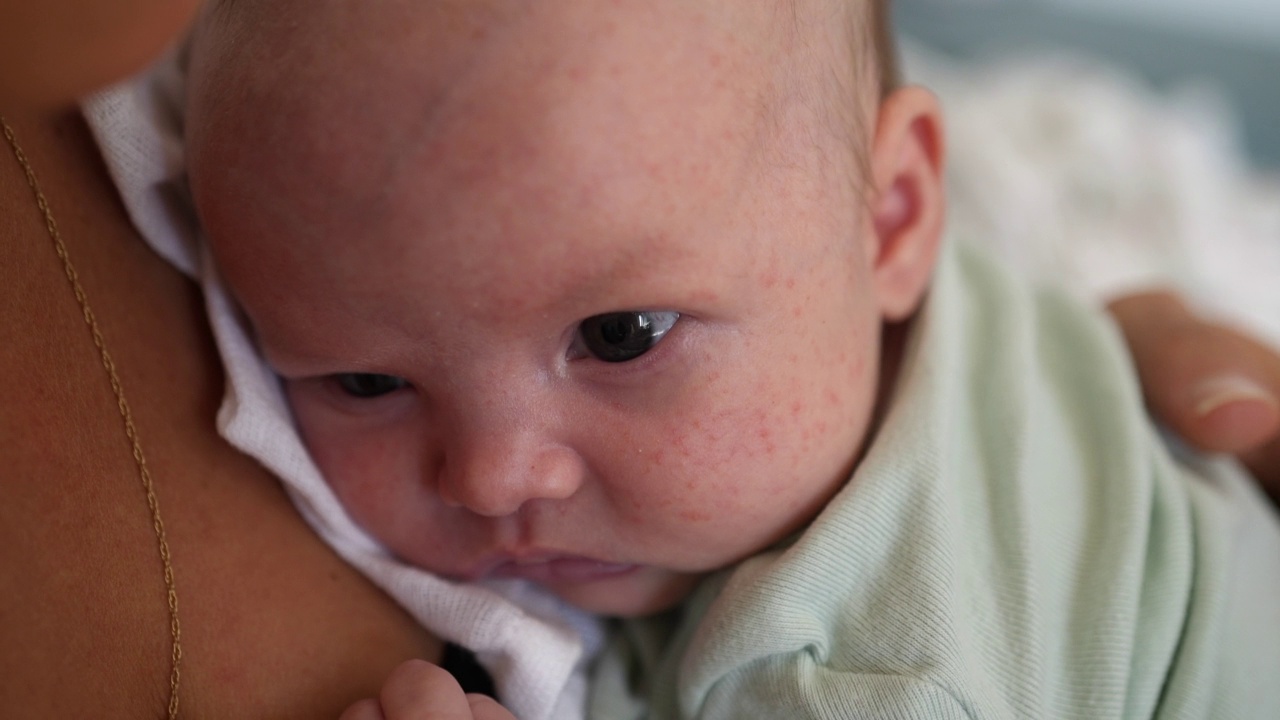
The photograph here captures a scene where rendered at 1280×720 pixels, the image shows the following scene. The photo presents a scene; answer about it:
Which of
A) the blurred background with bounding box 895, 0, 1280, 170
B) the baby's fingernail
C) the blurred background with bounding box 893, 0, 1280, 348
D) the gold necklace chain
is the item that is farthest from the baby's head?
the blurred background with bounding box 895, 0, 1280, 170

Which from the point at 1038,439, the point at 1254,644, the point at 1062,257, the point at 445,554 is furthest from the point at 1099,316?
the point at 445,554

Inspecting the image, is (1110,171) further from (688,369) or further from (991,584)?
(688,369)

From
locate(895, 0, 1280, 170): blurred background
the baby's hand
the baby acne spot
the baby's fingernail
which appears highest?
the baby acne spot

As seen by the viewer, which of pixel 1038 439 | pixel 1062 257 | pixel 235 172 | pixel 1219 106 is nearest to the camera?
pixel 235 172

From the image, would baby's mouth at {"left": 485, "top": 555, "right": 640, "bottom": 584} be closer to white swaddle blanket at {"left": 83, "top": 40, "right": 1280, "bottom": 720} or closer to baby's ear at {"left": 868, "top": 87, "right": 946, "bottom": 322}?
white swaddle blanket at {"left": 83, "top": 40, "right": 1280, "bottom": 720}

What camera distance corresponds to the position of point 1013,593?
35.3 inches

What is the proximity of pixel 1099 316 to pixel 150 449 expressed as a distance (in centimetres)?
101

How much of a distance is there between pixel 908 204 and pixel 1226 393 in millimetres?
434

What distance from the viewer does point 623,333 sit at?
0.80 meters

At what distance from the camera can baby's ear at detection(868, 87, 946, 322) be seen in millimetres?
985

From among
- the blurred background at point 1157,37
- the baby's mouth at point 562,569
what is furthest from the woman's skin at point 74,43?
the blurred background at point 1157,37

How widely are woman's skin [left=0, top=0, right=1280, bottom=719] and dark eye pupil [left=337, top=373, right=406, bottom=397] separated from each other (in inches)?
4.1

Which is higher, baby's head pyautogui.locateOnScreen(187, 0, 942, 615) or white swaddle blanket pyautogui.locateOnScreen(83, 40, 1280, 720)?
baby's head pyautogui.locateOnScreen(187, 0, 942, 615)

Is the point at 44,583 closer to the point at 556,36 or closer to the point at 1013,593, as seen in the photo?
the point at 556,36
